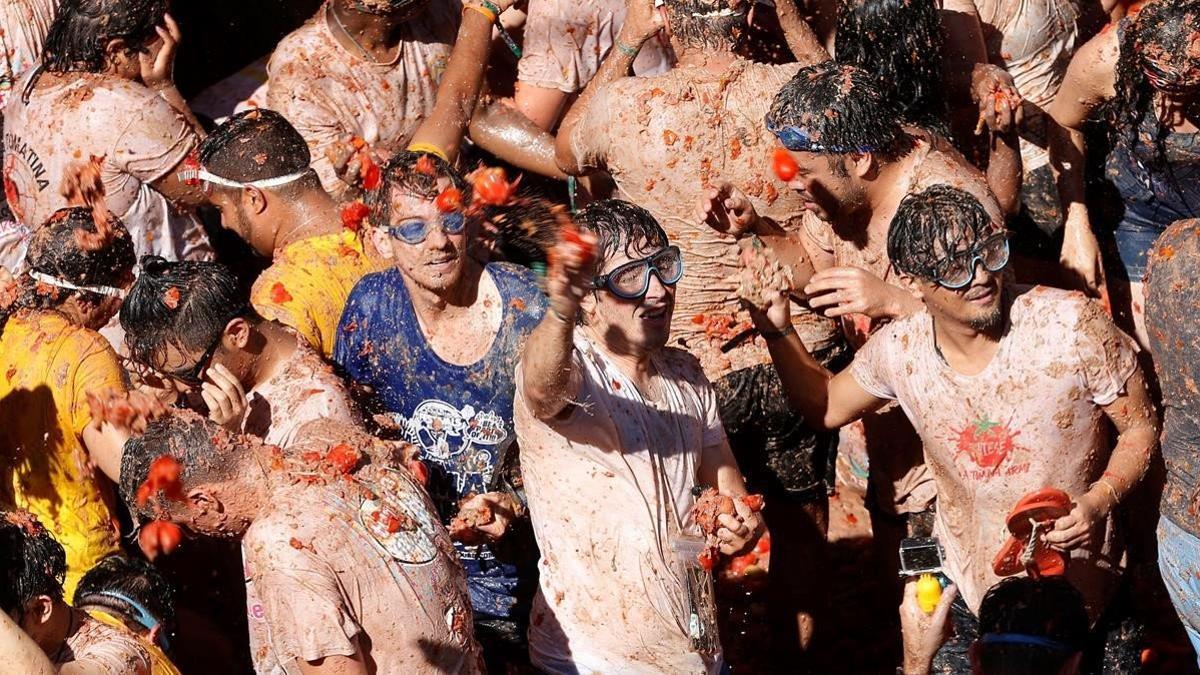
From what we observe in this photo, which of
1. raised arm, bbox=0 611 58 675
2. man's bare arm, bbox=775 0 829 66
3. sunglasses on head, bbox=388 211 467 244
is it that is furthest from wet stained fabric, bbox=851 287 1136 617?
raised arm, bbox=0 611 58 675

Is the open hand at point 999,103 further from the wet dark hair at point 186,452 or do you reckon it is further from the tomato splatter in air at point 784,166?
the wet dark hair at point 186,452

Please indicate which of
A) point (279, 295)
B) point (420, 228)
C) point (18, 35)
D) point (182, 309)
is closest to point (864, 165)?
point (420, 228)

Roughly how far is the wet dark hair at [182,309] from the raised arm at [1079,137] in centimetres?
318

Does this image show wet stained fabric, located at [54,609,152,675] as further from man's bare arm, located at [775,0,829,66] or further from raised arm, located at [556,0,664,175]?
man's bare arm, located at [775,0,829,66]

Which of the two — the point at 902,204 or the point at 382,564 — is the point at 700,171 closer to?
the point at 902,204

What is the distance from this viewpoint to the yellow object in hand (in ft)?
18.5

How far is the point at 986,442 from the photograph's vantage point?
5.36 metres

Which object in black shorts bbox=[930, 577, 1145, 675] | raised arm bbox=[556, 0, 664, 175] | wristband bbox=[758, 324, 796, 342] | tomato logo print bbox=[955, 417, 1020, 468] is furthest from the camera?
raised arm bbox=[556, 0, 664, 175]

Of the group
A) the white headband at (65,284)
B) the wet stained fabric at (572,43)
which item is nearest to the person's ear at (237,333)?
the white headband at (65,284)

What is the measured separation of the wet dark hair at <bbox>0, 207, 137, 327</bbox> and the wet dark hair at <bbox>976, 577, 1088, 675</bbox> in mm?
3401

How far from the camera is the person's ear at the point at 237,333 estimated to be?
18.9ft

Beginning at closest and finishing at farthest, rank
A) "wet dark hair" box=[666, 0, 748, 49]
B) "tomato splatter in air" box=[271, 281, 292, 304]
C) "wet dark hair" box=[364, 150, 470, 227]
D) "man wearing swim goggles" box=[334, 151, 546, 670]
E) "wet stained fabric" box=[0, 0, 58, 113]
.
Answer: "man wearing swim goggles" box=[334, 151, 546, 670] → "wet dark hair" box=[364, 150, 470, 227] → "wet dark hair" box=[666, 0, 748, 49] → "tomato splatter in air" box=[271, 281, 292, 304] → "wet stained fabric" box=[0, 0, 58, 113]

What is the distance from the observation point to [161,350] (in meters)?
5.87

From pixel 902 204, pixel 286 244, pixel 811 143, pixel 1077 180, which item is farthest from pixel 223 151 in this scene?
pixel 1077 180
